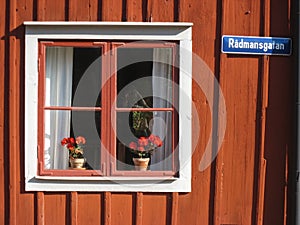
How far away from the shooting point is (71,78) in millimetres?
6574

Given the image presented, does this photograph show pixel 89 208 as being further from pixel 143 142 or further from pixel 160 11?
pixel 160 11

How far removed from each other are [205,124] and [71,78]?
1353 mm

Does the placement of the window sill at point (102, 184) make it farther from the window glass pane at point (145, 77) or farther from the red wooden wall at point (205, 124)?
the window glass pane at point (145, 77)

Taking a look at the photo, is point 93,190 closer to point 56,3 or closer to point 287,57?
point 56,3

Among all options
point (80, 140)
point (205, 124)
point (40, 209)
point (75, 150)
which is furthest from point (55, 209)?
point (205, 124)

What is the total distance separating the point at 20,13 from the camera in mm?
6430

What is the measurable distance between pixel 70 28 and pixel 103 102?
2.48ft

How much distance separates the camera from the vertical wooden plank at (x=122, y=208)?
6.47 metres

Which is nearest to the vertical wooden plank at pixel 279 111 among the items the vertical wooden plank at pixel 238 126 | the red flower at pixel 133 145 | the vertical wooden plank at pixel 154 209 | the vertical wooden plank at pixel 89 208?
the vertical wooden plank at pixel 238 126

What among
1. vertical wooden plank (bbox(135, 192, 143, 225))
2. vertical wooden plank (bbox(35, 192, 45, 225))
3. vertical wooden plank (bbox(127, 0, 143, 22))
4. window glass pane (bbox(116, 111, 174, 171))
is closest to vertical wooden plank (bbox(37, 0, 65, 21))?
vertical wooden plank (bbox(127, 0, 143, 22))

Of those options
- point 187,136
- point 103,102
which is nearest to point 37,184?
point 103,102

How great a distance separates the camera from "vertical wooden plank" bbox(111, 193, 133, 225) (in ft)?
21.2

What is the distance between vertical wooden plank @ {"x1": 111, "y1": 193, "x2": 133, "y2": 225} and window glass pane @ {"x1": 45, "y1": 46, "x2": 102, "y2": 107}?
2.94 ft

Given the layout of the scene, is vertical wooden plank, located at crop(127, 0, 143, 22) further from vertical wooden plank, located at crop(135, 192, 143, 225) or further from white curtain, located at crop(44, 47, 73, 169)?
vertical wooden plank, located at crop(135, 192, 143, 225)
